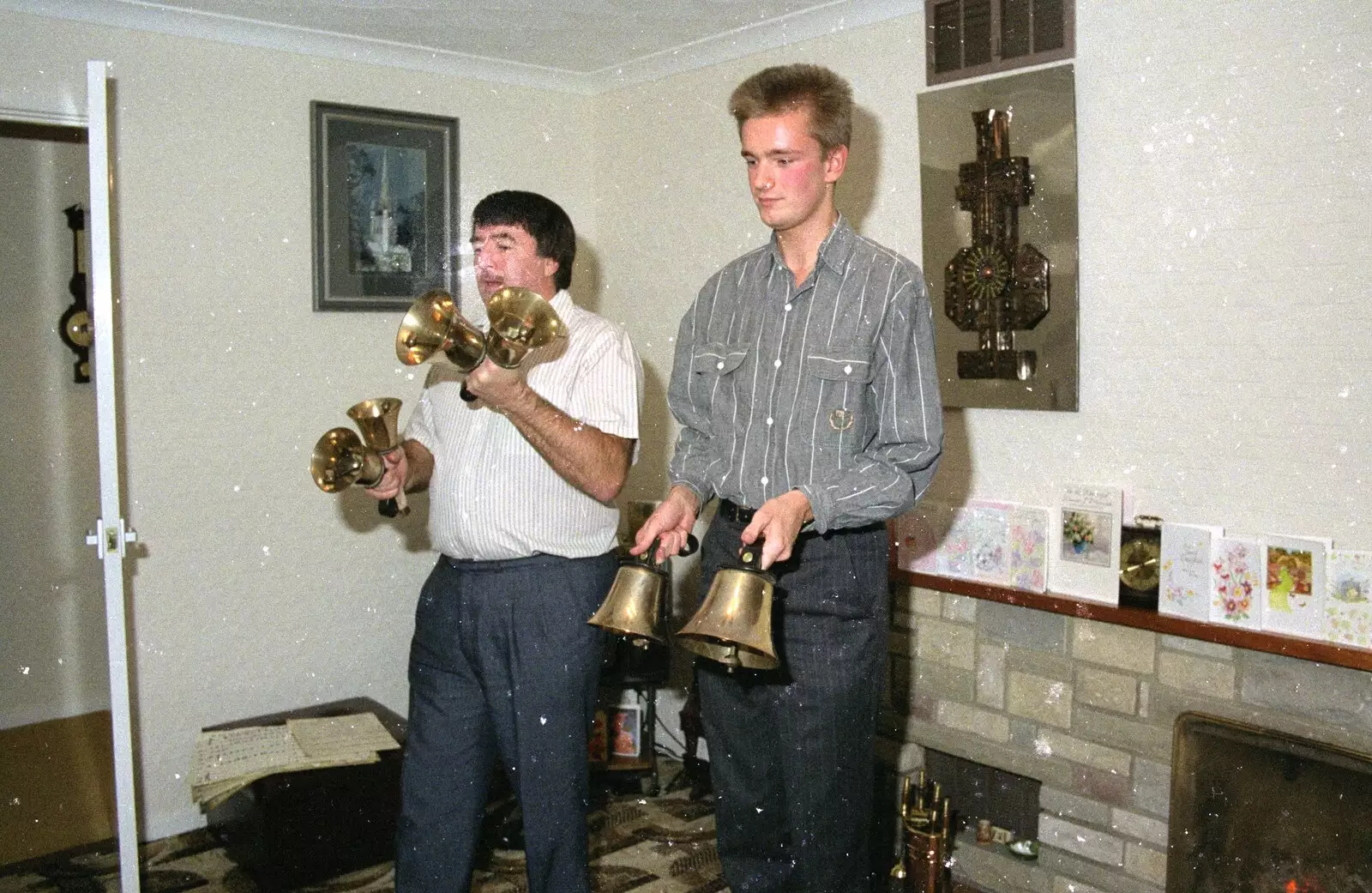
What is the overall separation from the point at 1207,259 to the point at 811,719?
109cm

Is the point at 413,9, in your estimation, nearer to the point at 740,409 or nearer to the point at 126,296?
the point at 126,296

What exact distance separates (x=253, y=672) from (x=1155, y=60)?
227 cm

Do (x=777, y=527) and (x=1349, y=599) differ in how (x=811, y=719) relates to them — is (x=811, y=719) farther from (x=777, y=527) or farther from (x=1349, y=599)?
(x=1349, y=599)

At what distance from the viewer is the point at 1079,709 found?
2.15 m

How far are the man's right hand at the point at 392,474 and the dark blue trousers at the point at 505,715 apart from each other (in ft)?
0.54

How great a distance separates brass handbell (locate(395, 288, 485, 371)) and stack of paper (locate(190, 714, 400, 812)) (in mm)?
1150

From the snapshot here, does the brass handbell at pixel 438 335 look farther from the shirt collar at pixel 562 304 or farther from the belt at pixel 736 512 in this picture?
the belt at pixel 736 512

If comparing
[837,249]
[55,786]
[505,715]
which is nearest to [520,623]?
[505,715]

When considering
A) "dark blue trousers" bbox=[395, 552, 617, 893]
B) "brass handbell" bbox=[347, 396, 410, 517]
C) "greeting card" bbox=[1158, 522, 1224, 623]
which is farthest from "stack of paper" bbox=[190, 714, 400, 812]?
"greeting card" bbox=[1158, 522, 1224, 623]

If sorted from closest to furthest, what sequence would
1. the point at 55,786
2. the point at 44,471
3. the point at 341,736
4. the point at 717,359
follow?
the point at 717,359
the point at 341,736
the point at 55,786
the point at 44,471

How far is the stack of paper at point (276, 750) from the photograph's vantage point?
238 centimetres

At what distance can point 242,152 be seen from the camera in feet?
8.34

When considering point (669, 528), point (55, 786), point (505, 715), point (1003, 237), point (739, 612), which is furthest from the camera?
point (55, 786)

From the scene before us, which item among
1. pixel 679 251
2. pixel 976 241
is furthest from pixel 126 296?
pixel 976 241
